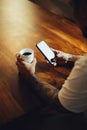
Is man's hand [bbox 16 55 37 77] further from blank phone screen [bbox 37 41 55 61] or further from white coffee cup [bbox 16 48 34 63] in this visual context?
blank phone screen [bbox 37 41 55 61]

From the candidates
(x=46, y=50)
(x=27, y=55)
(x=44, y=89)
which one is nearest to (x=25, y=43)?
(x=46, y=50)

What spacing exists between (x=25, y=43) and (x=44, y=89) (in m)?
0.51

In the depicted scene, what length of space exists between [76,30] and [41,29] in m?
0.28

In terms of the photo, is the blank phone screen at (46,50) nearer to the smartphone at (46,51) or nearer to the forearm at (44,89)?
the smartphone at (46,51)

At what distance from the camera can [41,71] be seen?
1586 millimetres

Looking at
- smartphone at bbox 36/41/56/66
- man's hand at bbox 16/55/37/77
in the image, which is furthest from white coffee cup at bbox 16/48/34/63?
smartphone at bbox 36/41/56/66

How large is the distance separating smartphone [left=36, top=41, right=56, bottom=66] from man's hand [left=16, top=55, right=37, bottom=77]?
13 cm

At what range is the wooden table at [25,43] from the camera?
1.33 m

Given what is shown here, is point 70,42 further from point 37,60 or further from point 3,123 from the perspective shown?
point 3,123

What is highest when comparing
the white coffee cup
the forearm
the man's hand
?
the white coffee cup

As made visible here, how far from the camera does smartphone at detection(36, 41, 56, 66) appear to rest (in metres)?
1.67

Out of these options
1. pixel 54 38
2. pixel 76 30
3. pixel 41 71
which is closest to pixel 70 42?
pixel 54 38

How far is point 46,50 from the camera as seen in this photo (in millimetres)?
1705

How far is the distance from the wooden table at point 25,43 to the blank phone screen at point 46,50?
0.04m
